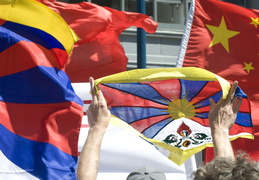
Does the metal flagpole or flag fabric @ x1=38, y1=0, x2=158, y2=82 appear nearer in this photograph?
the metal flagpole

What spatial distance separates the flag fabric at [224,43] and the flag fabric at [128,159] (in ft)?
5.40

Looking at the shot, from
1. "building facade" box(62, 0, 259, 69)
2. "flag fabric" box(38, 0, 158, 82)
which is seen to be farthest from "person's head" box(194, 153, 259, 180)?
"building facade" box(62, 0, 259, 69)

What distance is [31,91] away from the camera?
6961 mm

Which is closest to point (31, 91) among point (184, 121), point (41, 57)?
point (41, 57)

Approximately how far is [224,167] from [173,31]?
1241 centimetres

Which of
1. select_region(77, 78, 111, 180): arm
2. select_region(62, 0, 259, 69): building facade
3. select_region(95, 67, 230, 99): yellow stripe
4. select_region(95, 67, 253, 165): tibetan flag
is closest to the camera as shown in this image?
select_region(77, 78, 111, 180): arm

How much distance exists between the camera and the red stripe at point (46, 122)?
6863 millimetres

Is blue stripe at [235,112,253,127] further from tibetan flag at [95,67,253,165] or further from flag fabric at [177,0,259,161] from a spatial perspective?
flag fabric at [177,0,259,161]

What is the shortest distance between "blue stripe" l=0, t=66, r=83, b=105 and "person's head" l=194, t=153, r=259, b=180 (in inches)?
171

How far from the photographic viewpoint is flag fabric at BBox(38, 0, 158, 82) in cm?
887

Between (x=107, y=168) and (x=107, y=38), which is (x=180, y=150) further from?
(x=107, y=38)

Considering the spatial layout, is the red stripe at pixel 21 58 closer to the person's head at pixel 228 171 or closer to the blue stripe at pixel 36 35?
the blue stripe at pixel 36 35

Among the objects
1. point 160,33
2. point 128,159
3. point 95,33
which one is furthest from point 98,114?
point 160,33

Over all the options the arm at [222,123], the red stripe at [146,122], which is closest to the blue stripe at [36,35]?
the red stripe at [146,122]
